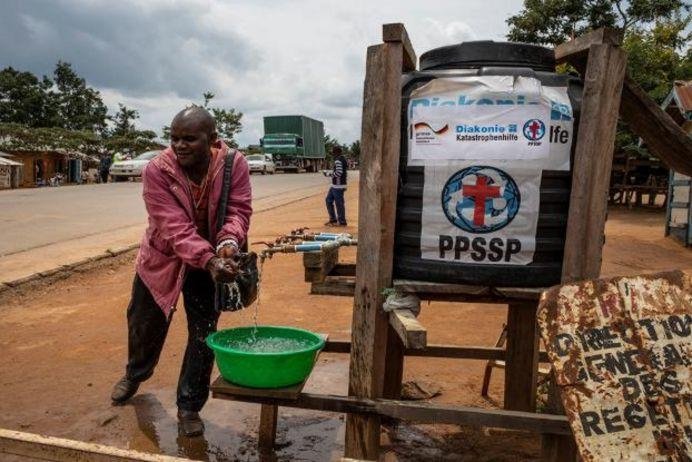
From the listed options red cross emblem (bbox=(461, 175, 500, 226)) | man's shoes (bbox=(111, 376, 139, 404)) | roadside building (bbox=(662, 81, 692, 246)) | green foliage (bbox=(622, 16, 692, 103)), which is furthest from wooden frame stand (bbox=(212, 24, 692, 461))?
green foliage (bbox=(622, 16, 692, 103))

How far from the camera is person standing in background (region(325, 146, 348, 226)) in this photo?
12.1m

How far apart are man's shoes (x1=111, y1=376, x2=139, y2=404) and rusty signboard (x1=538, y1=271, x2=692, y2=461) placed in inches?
104

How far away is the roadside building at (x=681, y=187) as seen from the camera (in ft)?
35.0

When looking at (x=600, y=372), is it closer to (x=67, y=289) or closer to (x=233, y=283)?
(x=233, y=283)

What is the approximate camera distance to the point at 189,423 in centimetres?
309

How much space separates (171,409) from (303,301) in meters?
2.98

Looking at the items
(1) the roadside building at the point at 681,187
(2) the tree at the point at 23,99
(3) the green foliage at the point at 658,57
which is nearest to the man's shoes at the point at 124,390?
(1) the roadside building at the point at 681,187

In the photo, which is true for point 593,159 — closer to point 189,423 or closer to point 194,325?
point 194,325

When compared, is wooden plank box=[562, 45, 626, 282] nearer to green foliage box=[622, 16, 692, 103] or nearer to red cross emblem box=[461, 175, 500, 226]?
red cross emblem box=[461, 175, 500, 226]

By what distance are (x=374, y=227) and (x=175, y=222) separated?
106 centimetres

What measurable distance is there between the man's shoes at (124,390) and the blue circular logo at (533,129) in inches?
107

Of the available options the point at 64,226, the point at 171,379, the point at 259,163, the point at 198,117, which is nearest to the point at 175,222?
the point at 198,117

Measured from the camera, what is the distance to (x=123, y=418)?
3387 mm

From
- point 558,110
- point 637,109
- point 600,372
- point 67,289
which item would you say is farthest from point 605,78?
point 67,289
